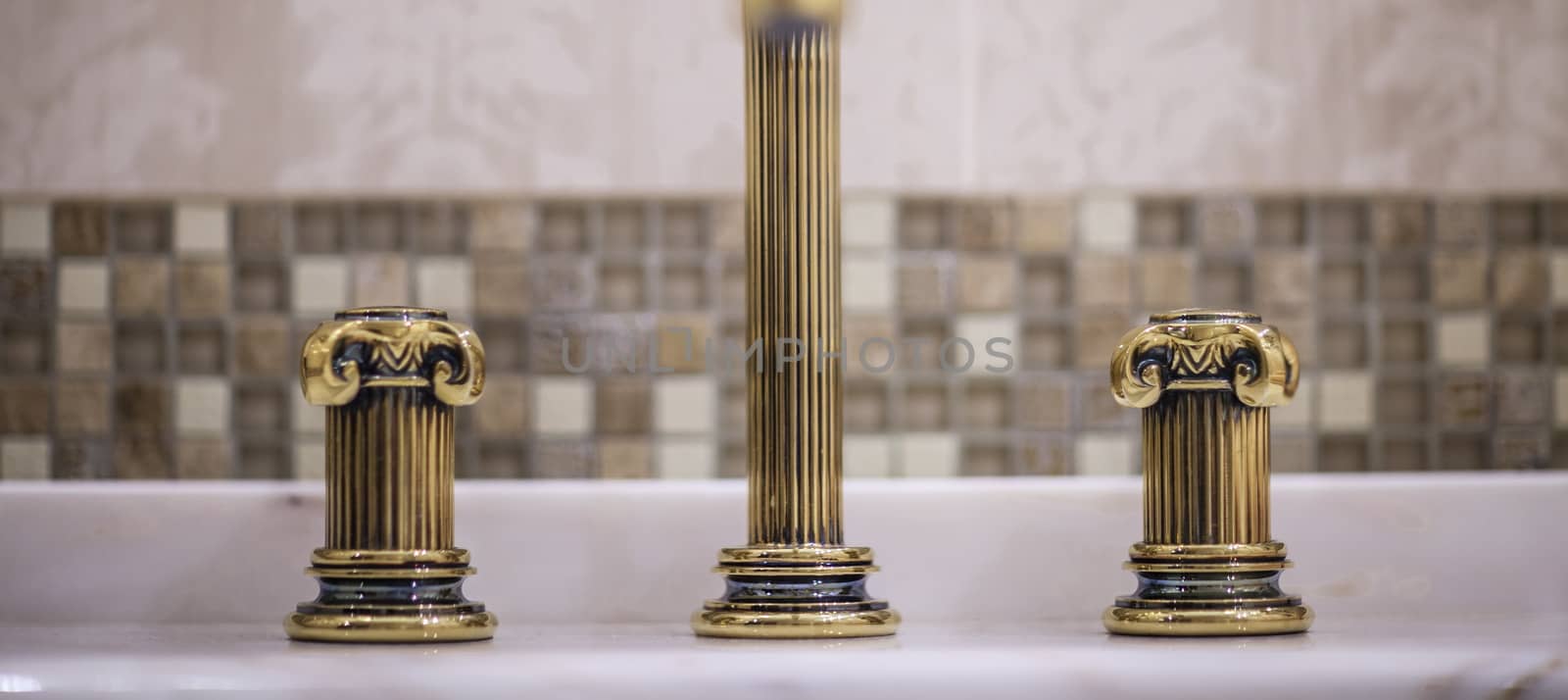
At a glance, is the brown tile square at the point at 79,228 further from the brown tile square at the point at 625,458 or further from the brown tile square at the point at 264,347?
the brown tile square at the point at 625,458

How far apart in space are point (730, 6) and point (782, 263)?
284 millimetres

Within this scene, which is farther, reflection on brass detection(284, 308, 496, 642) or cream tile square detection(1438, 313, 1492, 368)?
cream tile square detection(1438, 313, 1492, 368)

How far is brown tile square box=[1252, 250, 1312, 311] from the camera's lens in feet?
2.59

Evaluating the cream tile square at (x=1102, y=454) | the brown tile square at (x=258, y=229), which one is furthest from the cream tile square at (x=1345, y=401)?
the brown tile square at (x=258, y=229)

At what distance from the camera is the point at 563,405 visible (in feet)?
2.56

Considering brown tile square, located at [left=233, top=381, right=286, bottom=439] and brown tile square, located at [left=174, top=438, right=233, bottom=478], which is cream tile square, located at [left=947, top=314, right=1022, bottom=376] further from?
brown tile square, located at [left=174, top=438, right=233, bottom=478]

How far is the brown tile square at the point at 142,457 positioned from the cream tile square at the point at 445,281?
147mm

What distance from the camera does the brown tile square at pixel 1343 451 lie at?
0.79 metres

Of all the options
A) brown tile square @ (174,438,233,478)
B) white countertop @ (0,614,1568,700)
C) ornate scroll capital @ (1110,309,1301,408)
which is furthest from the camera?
brown tile square @ (174,438,233,478)

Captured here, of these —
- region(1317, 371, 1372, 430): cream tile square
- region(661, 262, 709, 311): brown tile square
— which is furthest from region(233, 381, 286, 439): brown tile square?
region(1317, 371, 1372, 430): cream tile square

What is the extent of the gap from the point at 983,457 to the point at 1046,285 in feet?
0.31

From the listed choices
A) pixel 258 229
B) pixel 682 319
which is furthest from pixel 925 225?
pixel 258 229

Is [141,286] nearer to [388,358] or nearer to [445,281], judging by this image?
[445,281]

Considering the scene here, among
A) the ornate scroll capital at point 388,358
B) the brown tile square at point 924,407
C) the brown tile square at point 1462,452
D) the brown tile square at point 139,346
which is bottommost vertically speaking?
the brown tile square at point 1462,452
